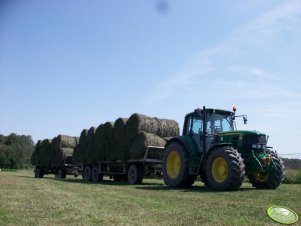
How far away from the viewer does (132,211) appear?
311 inches

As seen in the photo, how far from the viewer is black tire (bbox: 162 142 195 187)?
1444 centimetres

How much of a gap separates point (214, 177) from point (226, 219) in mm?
6129

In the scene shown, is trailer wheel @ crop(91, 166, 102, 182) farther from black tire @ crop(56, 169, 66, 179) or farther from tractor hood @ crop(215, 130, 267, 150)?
tractor hood @ crop(215, 130, 267, 150)

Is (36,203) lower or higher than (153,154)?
lower

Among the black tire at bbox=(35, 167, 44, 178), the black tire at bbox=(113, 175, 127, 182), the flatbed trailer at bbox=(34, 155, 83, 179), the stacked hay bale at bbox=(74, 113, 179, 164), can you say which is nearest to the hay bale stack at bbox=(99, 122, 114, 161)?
the stacked hay bale at bbox=(74, 113, 179, 164)

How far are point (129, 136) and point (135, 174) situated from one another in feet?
5.57

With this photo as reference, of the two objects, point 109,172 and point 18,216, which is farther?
point 109,172

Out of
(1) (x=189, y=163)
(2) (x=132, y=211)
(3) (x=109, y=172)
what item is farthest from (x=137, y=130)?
(2) (x=132, y=211)

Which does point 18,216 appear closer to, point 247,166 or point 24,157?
point 247,166

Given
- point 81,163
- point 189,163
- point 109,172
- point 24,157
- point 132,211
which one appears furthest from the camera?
point 24,157

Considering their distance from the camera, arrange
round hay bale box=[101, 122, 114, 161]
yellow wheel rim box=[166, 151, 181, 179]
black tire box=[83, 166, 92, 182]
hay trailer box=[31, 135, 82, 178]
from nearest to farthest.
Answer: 1. yellow wheel rim box=[166, 151, 181, 179]
2. round hay bale box=[101, 122, 114, 161]
3. black tire box=[83, 166, 92, 182]
4. hay trailer box=[31, 135, 82, 178]

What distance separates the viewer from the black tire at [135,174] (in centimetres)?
1839

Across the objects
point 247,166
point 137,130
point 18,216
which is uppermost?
point 137,130

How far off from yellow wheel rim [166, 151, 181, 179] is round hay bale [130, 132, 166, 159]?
2.83 m
